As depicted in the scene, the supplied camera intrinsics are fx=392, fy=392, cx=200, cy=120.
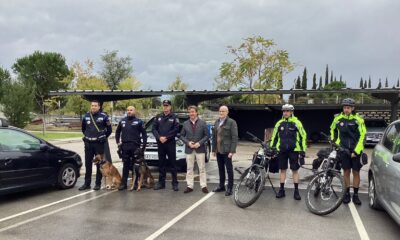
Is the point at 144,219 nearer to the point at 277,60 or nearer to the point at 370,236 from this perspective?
the point at 370,236

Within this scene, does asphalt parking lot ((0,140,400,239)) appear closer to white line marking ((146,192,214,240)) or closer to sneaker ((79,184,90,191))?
white line marking ((146,192,214,240))

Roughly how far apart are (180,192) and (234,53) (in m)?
29.1

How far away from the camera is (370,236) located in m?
5.24

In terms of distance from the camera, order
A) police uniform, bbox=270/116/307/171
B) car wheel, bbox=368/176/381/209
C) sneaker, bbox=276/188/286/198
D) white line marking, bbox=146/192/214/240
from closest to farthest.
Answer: white line marking, bbox=146/192/214/240 → car wheel, bbox=368/176/381/209 → police uniform, bbox=270/116/307/171 → sneaker, bbox=276/188/286/198

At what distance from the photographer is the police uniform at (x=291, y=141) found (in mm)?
7137

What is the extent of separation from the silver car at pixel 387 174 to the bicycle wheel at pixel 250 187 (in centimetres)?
182

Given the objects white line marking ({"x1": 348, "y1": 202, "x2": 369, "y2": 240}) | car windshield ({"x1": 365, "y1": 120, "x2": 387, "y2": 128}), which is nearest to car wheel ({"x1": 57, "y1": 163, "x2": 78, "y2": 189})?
white line marking ({"x1": 348, "y1": 202, "x2": 369, "y2": 240})

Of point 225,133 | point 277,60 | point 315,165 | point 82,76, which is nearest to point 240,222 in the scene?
point 225,133

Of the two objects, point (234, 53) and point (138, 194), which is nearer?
point (138, 194)

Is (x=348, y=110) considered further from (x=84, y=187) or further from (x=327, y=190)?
(x=84, y=187)

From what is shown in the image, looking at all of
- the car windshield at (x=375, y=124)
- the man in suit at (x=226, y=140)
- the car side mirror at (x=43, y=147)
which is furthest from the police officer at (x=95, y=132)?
the car windshield at (x=375, y=124)

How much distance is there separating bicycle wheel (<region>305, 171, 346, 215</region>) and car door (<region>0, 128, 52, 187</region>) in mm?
4940

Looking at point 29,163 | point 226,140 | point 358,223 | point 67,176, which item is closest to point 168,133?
point 226,140

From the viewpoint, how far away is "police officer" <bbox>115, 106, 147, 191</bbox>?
8.01 metres
